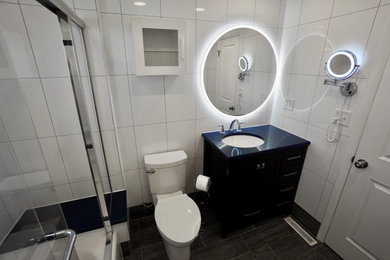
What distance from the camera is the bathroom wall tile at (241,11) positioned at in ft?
5.32

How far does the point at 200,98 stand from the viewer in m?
1.78

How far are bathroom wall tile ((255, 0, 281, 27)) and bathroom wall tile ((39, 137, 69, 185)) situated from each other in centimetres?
210

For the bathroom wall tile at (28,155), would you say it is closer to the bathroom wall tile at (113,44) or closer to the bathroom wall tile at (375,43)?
the bathroom wall tile at (113,44)

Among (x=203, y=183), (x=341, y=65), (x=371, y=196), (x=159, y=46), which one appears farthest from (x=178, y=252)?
(x=341, y=65)

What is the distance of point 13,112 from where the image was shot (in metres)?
0.82

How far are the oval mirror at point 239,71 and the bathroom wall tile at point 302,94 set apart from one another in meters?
0.25

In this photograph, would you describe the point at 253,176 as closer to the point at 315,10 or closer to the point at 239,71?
the point at 239,71

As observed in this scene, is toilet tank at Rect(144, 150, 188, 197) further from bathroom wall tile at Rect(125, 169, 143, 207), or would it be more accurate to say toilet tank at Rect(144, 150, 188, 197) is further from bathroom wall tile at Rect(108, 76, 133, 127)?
bathroom wall tile at Rect(108, 76, 133, 127)

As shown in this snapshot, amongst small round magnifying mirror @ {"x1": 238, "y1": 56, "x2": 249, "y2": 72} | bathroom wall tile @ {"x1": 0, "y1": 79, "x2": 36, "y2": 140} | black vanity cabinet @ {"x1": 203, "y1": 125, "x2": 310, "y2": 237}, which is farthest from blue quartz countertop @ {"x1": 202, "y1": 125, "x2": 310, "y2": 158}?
bathroom wall tile @ {"x1": 0, "y1": 79, "x2": 36, "y2": 140}

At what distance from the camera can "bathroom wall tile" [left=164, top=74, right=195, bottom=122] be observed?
1.65m

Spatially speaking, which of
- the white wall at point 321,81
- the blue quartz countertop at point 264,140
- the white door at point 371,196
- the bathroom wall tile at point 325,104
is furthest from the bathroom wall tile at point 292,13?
the blue quartz countertop at point 264,140

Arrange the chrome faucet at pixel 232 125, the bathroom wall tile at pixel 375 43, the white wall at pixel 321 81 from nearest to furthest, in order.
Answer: the bathroom wall tile at pixel 375 43 → the white wall at pixel 321 81 → the chrome faucet at pixel 232 125

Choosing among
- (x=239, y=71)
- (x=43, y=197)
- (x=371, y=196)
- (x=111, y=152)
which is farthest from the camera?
(x=239, y=71)

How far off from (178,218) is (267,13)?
2.03 metres
